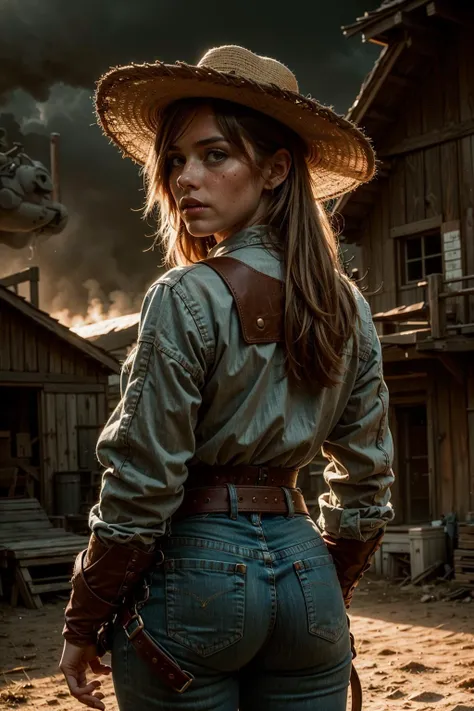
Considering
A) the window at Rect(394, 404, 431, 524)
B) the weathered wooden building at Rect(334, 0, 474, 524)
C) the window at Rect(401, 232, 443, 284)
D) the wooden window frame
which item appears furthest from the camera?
the window at Rect(394, 404, 431, 524)

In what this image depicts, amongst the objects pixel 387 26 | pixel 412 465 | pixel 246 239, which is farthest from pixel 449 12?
pixel 246 239

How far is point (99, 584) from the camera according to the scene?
5.58 feet

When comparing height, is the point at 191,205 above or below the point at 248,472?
above

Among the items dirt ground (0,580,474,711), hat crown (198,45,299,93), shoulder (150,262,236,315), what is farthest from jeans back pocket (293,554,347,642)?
dirt ground (0,580,474,711)

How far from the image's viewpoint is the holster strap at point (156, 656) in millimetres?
1628

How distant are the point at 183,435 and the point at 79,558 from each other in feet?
1.13

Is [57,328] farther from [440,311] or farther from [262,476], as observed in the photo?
[262,476]

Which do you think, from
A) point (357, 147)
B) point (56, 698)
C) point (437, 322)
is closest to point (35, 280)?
point (437, 322)

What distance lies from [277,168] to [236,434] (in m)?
0.66

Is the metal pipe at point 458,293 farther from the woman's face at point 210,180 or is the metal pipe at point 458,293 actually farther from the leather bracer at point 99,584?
the leather bracer at point 99,584

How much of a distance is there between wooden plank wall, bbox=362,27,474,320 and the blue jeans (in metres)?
10.6

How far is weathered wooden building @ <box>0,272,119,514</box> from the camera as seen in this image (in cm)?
1379

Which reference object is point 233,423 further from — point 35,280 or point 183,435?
point 35,280

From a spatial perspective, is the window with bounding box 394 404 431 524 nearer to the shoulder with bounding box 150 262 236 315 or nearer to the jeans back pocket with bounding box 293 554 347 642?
the jeans back pocket with bounding box 293 554 347 642
